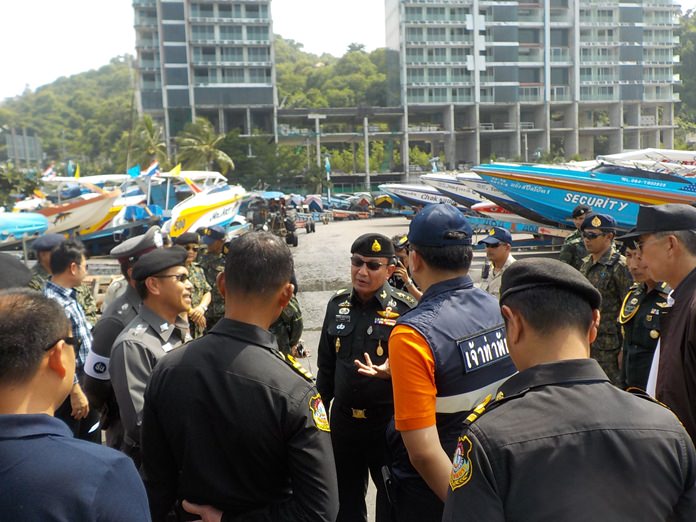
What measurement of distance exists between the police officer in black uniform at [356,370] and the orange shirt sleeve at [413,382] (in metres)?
0.75

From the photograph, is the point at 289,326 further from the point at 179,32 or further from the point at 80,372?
the point at 179,32

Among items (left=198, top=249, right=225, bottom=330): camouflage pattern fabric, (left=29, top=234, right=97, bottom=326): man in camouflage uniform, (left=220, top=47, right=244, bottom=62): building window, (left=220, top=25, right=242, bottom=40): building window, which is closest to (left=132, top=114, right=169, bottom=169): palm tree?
(left=220, top=47, right=244, bottom=62): building window

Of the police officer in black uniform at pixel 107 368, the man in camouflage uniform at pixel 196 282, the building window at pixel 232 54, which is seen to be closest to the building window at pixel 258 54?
the building window at pixel 232 54

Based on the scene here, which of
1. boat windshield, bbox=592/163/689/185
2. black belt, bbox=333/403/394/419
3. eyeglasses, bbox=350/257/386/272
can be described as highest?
boat windshield, bbox=592/163/689/185

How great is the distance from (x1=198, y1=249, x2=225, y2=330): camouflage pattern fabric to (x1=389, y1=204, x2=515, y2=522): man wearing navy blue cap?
4.13 meters

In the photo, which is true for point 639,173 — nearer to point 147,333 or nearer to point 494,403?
point 147,333

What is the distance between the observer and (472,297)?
2.51m

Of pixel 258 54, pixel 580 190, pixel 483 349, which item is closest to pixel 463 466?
pixel 483 349

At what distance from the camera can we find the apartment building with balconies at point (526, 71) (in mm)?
71062

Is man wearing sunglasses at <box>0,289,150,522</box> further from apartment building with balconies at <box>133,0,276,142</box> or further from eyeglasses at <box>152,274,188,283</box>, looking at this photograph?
apartment building with balconies at <box>133,0,276,142</box>

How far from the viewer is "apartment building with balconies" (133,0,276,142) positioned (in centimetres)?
6506

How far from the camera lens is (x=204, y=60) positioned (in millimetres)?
65812

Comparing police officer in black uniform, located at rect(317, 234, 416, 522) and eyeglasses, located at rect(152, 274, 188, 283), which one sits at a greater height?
eyeglasses, located at rect(152, 274, 188, 283)

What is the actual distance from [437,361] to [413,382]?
12 cm
